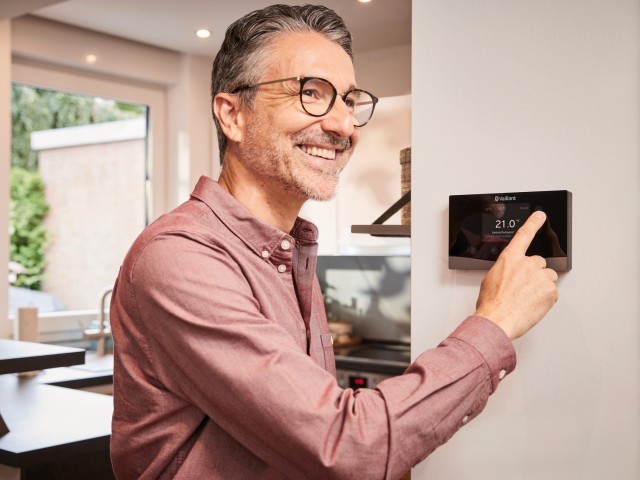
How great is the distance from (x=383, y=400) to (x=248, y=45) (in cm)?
58

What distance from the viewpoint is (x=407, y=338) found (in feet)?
13.0

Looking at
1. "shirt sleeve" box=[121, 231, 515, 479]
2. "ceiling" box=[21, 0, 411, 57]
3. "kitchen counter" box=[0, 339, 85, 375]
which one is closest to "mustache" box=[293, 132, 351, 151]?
"shirt sleeve" box=[121, 231, 515, 479]

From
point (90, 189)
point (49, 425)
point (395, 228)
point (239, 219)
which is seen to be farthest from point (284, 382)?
point (90, 189)

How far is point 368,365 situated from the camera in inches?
137

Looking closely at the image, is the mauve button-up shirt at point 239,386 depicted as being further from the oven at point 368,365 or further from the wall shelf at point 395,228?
the oven at point 368,365

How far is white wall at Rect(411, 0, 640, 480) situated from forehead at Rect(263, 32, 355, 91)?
266 millimetres

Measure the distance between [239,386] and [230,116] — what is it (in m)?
0.48

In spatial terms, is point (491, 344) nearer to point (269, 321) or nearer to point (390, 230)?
point (269, 321)

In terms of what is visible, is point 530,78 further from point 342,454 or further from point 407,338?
point 407,338

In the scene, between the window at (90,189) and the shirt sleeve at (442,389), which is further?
the window at (90,189)

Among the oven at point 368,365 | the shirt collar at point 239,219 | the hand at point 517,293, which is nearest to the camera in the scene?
the hand at point 517,293

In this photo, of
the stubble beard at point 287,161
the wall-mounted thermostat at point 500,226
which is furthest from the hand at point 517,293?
the stubble beard at point 287,161

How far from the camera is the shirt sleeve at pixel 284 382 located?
80 cm

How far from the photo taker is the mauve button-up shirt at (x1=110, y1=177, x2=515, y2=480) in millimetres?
801
